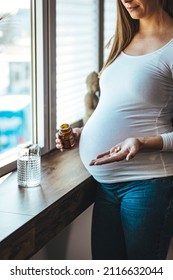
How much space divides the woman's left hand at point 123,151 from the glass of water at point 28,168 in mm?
307

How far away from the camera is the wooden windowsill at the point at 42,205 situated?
1.41 m

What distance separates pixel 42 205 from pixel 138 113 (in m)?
0.40

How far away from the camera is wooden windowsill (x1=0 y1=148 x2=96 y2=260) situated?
1.41 meters

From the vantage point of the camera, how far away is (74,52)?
2.38 m

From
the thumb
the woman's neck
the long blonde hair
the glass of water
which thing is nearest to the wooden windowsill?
the glass of water

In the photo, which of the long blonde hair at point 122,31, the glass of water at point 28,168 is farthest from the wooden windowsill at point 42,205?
the long blonde hair at point 122,31

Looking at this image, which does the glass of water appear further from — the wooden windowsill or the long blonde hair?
the long blonde hair

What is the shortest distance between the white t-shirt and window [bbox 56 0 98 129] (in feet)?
1.96

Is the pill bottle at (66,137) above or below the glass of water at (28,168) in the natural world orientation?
above

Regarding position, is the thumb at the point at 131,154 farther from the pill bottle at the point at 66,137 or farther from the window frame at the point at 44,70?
the window frame at the point at 44,70

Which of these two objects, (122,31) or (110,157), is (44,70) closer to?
(122,31)

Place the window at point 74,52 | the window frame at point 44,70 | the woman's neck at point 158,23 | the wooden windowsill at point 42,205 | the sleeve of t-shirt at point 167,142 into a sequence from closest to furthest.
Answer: the wooden windowsill at point 42,205, the sleeve of t-shirt at point 167,142, the woman's neck at point 158,23, the window frame at point 44,70, the window at point 74,52

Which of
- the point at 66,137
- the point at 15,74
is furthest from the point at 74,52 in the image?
the point at 66,137
